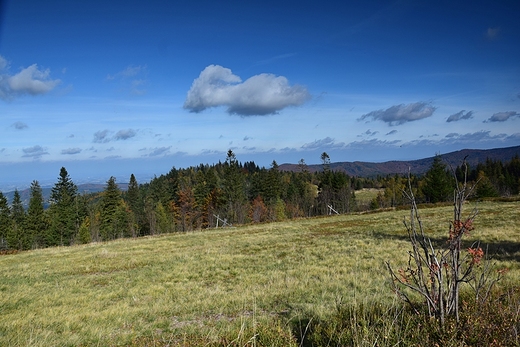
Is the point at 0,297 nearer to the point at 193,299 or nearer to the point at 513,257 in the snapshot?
the point at 193,299

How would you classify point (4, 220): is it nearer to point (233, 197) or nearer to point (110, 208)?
point (110, 208)

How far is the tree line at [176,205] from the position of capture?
57.8 m

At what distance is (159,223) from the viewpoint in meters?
73.3

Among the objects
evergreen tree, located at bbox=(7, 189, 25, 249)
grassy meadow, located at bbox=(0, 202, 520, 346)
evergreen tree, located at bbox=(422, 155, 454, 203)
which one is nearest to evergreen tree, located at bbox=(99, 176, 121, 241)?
evergreen tree, located at bbox=(7, 189, 25, 249)

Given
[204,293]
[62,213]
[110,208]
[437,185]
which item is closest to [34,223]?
[62,213]

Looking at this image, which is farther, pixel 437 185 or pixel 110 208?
pixel 110 208

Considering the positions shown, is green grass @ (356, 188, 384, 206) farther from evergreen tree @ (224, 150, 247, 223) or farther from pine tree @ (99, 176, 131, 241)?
pine tree @ (99, 176, 131, 241)

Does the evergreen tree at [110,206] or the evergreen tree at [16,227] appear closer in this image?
the evergreen tree at [16,227]

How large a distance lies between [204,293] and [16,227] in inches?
2750

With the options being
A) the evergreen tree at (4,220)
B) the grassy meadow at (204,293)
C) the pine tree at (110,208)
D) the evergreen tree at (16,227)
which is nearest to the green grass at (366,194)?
the pine tree at (110,208)

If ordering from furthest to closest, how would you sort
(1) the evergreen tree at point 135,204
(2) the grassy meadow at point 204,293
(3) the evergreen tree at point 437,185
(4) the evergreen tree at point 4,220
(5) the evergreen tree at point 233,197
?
(1) the evergreen tree at point 135,204 → (5) the evergreen tree at point 233,197 → (4) the evergreen tree at point 4,220 → (3) the evergreen tree at point 437,185 → (2) the grassy meadow at point 204,293

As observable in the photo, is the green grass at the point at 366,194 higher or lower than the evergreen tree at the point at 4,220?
lower

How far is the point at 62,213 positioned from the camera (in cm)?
5866

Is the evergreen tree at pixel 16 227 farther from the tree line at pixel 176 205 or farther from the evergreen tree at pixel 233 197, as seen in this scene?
the evergreen tree at pixel 233 197
